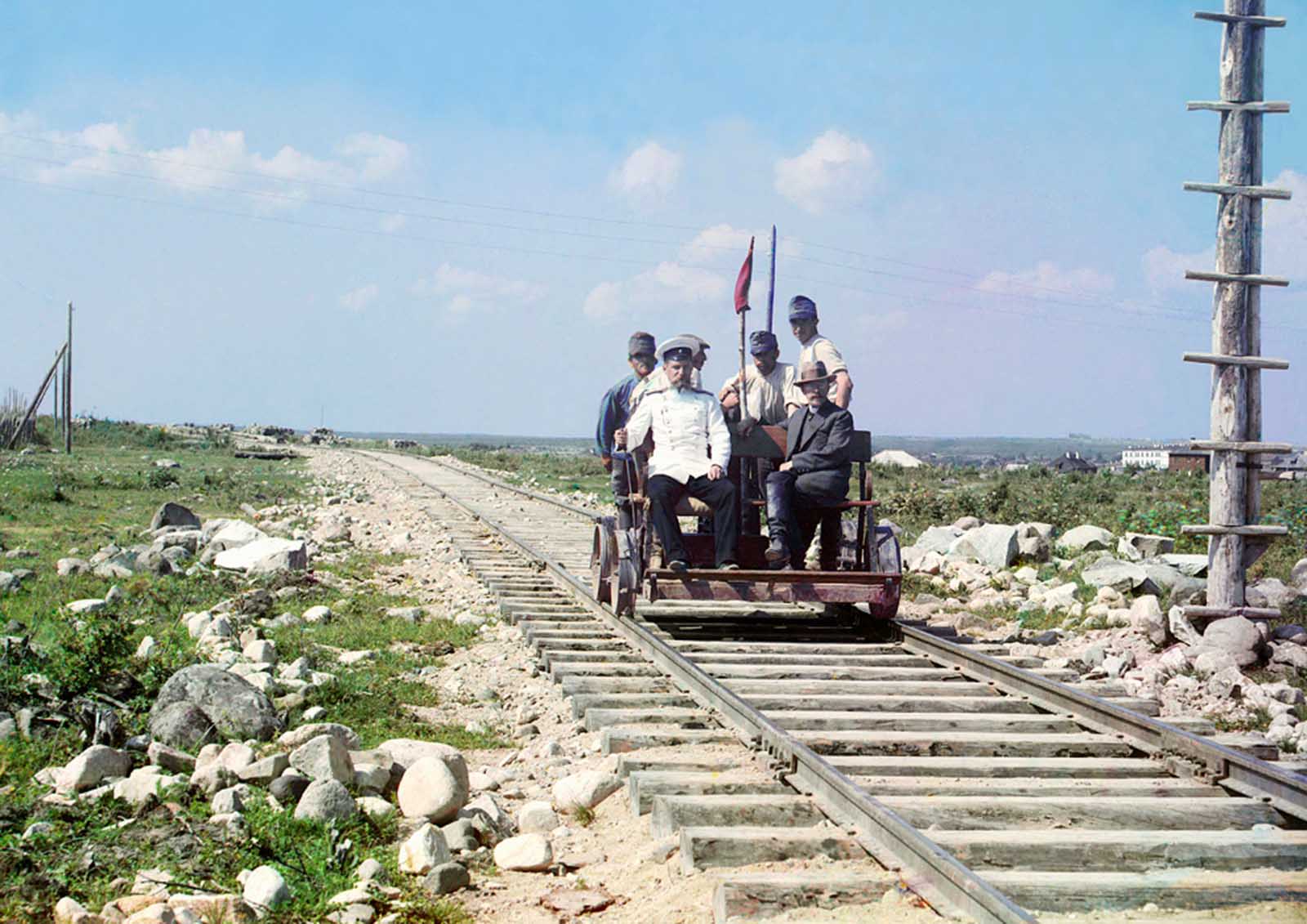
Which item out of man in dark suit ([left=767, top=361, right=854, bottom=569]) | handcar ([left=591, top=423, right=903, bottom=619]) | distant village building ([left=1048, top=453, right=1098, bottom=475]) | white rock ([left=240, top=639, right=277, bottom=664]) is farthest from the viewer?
distant village building ([left=1048, top=453, right=1098, bottom=475])

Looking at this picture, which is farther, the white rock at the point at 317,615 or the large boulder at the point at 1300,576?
the large boulder at the point at 1300,576

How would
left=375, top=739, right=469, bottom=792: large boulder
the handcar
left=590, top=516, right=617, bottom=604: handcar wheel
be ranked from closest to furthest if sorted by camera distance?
left=375, top=739, right=469, bottom=792: large boulder
the handcar
left=590, top=516, right=617, bottom=604: handcar wheel

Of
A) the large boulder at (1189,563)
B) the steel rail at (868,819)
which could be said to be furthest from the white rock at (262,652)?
the large boulder at (1189,563)

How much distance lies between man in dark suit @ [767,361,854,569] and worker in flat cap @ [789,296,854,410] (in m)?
0.12

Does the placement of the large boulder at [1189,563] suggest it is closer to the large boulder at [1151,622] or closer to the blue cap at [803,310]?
the large boulder at [1151,622]

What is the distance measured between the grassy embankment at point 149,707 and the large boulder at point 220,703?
0.22 metres

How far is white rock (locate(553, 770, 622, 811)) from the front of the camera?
5410mm

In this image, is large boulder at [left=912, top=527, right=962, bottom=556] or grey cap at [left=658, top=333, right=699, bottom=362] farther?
large boulder at [left=912, top=527, right=962, bottom=556]

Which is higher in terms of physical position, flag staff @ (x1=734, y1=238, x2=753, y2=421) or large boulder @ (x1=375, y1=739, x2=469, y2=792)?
flag staff @ (x1=734, y1=238, x2=753, y2=421)

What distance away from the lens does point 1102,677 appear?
8.53 metres

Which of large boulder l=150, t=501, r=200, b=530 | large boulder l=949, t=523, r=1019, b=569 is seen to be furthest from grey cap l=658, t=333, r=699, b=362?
large boulder l=150, t=501, r=200, b=530

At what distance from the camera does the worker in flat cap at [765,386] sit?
9773 millimetres

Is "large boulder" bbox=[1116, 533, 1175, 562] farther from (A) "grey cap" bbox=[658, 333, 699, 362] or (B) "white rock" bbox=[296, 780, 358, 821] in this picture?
(B) "white rock" bbox=[296, 780, 358, 821]

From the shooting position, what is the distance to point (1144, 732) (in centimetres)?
595
